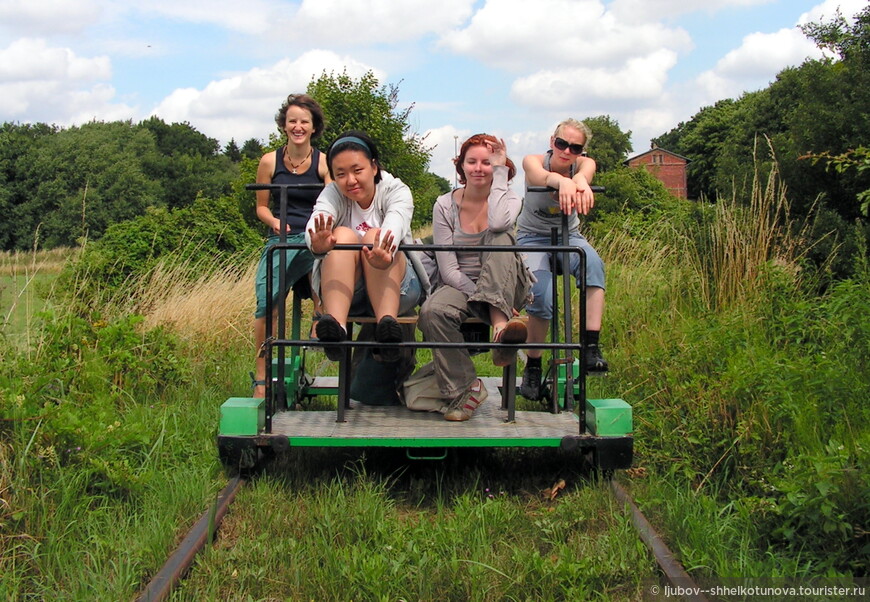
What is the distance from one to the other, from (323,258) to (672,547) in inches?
86.1

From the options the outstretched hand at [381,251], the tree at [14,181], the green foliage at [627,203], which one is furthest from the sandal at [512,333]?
the tree at [14,181]

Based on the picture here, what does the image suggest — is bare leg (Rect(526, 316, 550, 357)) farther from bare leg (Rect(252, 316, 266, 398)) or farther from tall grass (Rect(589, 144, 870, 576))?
bare leg (Rect(252, 316, 266, 398))

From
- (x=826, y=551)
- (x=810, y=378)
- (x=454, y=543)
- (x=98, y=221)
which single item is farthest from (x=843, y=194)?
(x=98, y=221)

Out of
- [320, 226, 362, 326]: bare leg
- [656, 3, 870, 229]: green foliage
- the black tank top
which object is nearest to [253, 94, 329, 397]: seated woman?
the black tank top

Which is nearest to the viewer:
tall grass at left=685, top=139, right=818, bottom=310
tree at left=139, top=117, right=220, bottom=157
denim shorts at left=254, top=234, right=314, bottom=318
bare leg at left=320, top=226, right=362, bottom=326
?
bare leg at left=320, top=226, right=362, bottom=326

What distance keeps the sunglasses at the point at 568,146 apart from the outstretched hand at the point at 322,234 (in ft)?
4.99

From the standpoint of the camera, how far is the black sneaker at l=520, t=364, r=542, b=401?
17.8ft

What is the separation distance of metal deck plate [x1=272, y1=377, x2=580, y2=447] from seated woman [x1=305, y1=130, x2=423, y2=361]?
0.36 metres

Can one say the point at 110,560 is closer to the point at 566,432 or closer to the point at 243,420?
the point at 243,420

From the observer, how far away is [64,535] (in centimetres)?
A: 350

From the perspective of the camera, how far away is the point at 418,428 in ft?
14.1

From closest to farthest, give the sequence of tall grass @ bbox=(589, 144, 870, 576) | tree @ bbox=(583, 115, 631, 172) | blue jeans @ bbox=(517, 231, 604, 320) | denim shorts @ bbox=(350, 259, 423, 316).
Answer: tall grass @ bbox=(589, 144, 870, 576) < denim shorts @ bbox=(350, 259, 423, 316) < blue jeans @ bbox=(517, 231, 604, 320) < tree @ bbox=(583, 115, 631, 172)

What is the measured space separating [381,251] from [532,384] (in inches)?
70.3

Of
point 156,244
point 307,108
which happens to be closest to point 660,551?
point 307,108
